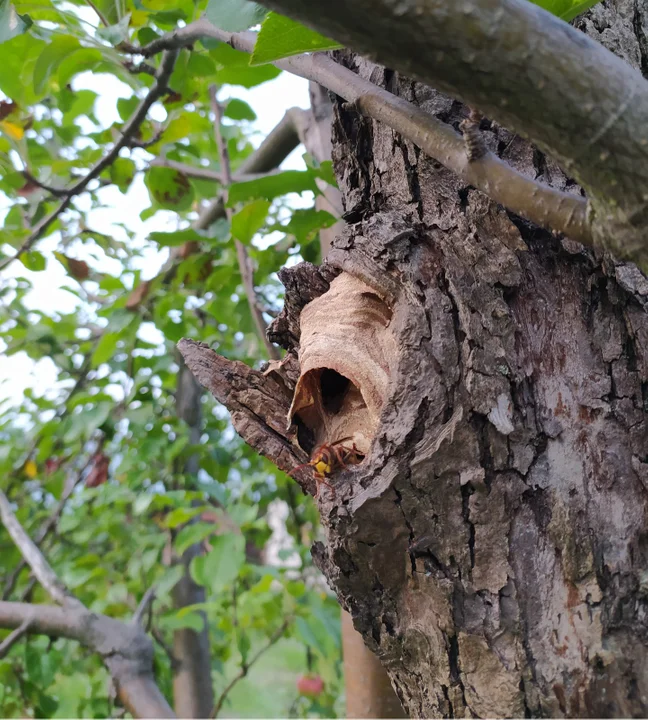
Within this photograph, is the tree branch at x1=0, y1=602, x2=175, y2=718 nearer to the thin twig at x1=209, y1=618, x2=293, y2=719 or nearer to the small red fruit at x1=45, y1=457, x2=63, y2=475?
the thin twig at x1=209, y1=618, x2=293, y2=719

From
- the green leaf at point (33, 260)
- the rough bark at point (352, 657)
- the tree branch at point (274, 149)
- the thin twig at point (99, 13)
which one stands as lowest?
the rough bark at point (352, 657)

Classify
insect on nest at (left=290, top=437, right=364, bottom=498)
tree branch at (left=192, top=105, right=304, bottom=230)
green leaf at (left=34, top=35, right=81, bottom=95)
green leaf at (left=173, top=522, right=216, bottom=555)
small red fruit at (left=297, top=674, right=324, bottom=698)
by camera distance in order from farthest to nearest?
1. small red fruit at (left=297, top=674, right=324, bottom=698)
2. tree branch at (left=192, top=105, right=304, bottom=230)
3. green leaf at (left=173, top=522, right=216, bottom=555)
4. green leaf at (left=34, top=35, right=81, bottom=95)
5. insect on nest at (left=290, top=437, right=364, bottom=498)

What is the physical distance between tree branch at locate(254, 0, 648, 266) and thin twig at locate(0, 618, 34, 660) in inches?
55.4

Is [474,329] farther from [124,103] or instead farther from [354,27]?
[124,103]

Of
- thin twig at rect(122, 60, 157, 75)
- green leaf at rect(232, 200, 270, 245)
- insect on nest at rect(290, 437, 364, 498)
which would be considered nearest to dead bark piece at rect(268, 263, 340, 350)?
insect on nest at rect(290, 437, 364, 498)

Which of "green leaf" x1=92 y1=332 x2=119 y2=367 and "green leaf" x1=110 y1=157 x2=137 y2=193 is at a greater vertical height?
"green leaf" x1=110 y1=157 x2=137 y2=193

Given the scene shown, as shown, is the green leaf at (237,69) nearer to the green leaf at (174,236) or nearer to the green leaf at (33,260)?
the green leaf at (174,236)

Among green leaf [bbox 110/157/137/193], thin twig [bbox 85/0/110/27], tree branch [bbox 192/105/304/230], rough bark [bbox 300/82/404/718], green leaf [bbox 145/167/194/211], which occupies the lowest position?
rough bark [bbox 300/82/404/718]

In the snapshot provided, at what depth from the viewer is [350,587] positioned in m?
0.53

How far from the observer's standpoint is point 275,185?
1.00 metres

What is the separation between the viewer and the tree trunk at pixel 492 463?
1.55 feet

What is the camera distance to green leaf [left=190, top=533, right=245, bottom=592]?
4.04 feet

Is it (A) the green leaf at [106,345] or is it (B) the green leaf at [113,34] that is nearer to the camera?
(B) the green leaf at [113,34]

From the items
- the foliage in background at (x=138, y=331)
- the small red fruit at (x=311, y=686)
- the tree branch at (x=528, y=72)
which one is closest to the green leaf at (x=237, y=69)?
the foliage in background at (x=138, y=331)
